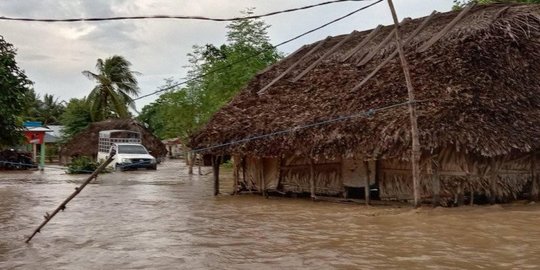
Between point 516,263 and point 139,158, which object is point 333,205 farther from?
point 139,158

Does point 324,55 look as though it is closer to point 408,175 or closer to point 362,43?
point 362,43

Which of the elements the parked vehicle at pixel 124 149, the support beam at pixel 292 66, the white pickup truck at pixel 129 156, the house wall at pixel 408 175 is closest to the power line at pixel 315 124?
the house wall at pixel 408 175

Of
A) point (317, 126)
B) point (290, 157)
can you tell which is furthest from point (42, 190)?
point (317, 126)

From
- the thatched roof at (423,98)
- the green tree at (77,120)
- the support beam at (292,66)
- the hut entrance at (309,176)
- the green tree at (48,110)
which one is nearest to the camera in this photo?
the thatched roof at (423,98)

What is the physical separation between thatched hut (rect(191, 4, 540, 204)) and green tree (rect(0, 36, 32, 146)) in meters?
6.74

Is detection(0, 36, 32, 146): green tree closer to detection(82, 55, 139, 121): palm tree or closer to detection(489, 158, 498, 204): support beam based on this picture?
detection(489, 158, 498, 204): support beam

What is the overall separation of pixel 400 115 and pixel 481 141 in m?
1.62

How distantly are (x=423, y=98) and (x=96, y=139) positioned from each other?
27675mm

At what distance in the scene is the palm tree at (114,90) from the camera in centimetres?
3781

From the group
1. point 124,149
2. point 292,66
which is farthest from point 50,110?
point 292,66

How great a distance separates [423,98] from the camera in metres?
10.9

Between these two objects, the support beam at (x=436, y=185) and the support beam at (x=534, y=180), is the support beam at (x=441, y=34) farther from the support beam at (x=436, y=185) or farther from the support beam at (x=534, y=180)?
the support beam at (x=534, y=180)

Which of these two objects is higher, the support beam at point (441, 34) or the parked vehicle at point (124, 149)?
the support beam at point (441, 34)

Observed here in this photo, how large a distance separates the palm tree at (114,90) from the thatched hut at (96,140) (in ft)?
9.30
